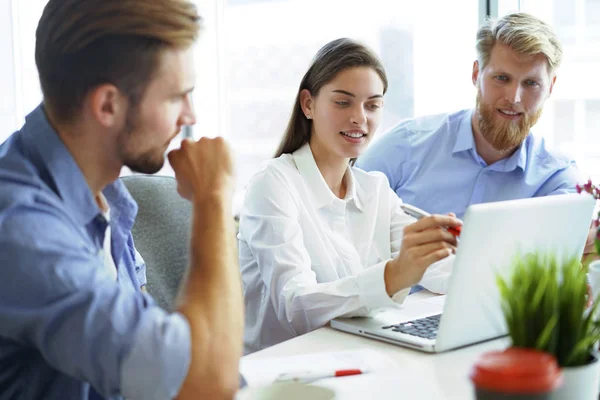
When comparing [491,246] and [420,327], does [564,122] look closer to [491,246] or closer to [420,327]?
[420,327]

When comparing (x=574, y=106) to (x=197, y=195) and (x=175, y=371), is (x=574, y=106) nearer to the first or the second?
(x=197, y=195)

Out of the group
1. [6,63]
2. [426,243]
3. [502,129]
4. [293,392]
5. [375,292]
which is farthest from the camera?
[6,63]

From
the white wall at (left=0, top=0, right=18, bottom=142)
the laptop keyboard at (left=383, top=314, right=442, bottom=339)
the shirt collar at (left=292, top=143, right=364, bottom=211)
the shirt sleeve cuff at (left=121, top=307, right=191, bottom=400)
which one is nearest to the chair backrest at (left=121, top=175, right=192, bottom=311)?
the shirt collar at (left=292, top=143, right=364, bottom=211)

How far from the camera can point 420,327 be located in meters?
1.50

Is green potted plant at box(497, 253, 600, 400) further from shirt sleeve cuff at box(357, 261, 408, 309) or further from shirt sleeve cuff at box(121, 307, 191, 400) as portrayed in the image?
shirt sleeve cuff at box(357, 261, 408, 309)

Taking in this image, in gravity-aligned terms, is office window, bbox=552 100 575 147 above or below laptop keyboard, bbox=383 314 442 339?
above

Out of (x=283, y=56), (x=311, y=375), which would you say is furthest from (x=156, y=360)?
(x=283, y=56)

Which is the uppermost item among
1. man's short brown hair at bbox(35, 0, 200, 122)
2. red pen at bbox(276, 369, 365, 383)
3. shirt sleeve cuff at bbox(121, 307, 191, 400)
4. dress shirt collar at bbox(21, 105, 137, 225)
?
man's short brown hair at bbox(35, 0, 200, 122)

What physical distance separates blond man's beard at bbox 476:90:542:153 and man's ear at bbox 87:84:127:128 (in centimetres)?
165

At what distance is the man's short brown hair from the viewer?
3.67 ft

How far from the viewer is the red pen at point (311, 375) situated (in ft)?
3.84

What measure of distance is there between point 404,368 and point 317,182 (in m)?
0.85

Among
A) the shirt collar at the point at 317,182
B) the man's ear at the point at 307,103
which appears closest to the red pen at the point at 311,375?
the shirt collar at the point at 317,182

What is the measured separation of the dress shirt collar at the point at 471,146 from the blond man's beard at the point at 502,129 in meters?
0.03
